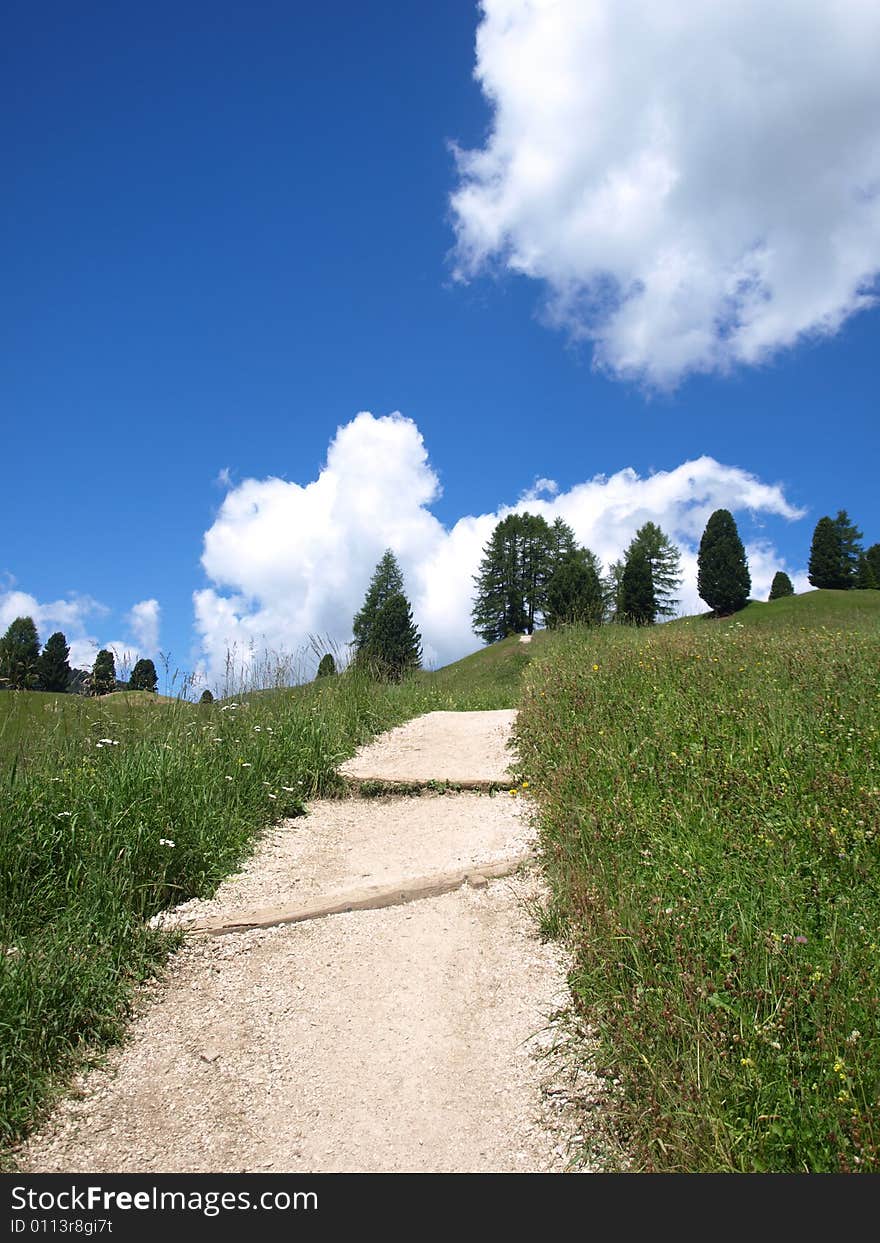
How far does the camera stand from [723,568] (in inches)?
1898

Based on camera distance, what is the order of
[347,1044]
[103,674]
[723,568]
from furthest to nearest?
1. [723,568]
2. [103,674]
3. [347,1044]

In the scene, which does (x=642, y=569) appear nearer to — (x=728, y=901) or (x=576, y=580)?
(x=576, y=580)

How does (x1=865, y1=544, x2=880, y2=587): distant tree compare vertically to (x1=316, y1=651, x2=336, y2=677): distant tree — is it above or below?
above

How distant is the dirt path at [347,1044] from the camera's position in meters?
3.40

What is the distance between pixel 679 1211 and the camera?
2.79m

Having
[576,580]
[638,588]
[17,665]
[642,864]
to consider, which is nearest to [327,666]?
[17,665]

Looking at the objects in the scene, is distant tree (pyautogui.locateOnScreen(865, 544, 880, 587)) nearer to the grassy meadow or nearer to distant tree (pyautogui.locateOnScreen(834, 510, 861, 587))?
distant tree (pyautogui.locateOnScreen(834, 510, 861, 587))

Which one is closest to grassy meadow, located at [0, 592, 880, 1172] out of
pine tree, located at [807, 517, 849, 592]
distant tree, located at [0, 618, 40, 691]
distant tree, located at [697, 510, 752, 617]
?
distant tree, located at [0, 618, 40, 691]

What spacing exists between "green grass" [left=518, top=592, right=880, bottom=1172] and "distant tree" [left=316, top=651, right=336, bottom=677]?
4168 mm

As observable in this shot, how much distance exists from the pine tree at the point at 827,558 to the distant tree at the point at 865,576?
0.86 m

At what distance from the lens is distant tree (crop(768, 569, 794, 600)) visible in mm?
56463

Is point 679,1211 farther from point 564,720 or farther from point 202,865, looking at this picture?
point 564,720

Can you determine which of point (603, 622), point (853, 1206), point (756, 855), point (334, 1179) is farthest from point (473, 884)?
point (603, 622)

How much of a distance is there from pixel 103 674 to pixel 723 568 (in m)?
45.6
